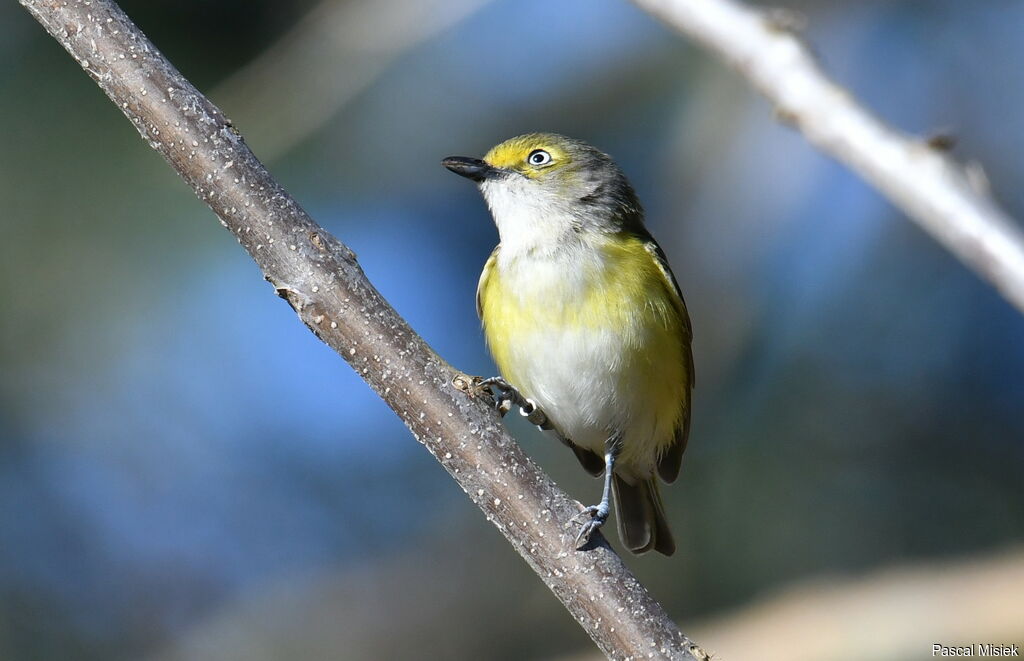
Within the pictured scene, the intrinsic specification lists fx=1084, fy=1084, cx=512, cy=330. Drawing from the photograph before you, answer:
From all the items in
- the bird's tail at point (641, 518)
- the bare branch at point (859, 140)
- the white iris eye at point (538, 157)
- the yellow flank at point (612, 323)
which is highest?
the white iris eye at point (538, 157)

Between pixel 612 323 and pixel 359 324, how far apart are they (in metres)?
1.81

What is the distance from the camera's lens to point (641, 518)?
5449 mm

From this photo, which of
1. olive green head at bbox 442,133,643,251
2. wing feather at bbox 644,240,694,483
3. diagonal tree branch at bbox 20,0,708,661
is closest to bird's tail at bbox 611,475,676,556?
wing feather at bbox 644,240,694,483

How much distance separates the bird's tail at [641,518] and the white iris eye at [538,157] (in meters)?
1.64

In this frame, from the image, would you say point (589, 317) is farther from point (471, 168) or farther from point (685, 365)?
point (471, 168)

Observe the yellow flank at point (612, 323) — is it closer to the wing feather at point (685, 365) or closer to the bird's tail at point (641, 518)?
the wing feather at point (685, 365)

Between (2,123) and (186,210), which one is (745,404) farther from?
(2,123)

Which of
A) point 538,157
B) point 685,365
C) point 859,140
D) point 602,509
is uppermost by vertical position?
point 538,157

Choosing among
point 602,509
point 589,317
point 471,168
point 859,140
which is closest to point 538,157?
point 471,168

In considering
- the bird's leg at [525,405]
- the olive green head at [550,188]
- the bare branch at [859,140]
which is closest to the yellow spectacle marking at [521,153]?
the olive green head at [550,188]

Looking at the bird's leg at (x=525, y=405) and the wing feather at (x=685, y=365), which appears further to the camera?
the wing feather at (x=685, y=365)

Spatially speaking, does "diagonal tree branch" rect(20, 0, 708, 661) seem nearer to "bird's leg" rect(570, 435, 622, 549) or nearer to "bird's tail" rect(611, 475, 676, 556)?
"bird's leg" rect(570, 435, 622, 549)

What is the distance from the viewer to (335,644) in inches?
309

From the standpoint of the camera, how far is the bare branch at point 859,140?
1080mm
